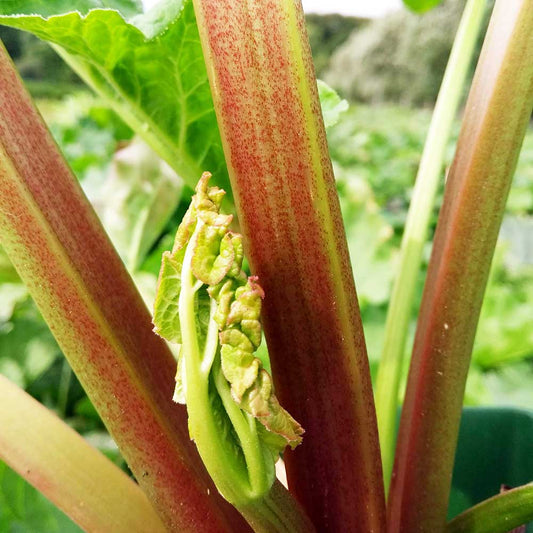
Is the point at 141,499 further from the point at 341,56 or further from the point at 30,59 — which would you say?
the point at 341,56

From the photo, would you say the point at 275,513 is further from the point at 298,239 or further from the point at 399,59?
the point at 399,59

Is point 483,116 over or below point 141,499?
over

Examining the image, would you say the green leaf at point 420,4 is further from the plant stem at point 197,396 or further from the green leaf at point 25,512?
the green leaf at point 25,512

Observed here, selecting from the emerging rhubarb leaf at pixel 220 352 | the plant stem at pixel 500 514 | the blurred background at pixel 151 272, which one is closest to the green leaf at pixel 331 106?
the blurred background at pixel 151 272

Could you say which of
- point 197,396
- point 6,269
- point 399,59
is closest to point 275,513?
point 197,396

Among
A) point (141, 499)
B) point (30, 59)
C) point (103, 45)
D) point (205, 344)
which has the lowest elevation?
point (141, 499)

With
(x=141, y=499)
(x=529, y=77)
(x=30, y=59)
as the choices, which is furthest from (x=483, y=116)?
(x=30, y=59)

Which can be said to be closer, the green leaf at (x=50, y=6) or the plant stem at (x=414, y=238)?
the green leaf at (x=50, y=6)

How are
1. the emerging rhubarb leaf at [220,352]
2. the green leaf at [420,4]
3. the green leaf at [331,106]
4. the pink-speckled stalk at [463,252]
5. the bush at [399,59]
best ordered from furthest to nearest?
the bush at [399,59], the green leaf at [420,4], the green leaf at [331,106], the pink-speckled stalk at [463,252], the emerging rhubarb leaf at [220,352]
